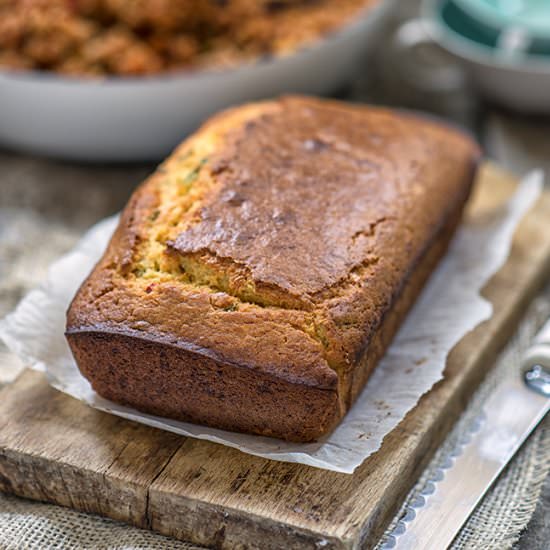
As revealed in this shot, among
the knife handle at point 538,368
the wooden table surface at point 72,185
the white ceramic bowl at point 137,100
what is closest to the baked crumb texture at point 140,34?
the white ceramic bowl at point 137,100

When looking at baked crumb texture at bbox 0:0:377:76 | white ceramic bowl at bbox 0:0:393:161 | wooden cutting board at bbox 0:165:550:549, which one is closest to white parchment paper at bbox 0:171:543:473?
wooden cutting board at bbox 0:165:550:549

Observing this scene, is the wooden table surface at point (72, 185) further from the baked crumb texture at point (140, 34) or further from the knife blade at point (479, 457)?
the knife blade at point (479, 457)

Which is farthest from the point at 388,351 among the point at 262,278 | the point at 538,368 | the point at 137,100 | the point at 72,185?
the point at 72,185

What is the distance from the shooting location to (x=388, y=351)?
2105 mm

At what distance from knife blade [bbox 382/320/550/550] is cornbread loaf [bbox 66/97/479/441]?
9.4 inches

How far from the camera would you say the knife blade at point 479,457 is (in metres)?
1.73

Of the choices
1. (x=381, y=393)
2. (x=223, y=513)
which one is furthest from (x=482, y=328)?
(x=223, y=513)

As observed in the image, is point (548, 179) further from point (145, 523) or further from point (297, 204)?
point (145, 523)

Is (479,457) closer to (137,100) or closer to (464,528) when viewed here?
(464,528)

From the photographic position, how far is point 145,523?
1807 mm

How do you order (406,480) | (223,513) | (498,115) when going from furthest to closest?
(498,115) < (406,480) < (223,513)

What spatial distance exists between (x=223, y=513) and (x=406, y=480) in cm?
38

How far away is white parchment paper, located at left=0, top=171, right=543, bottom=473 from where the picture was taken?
184 centimetres

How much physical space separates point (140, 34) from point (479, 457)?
1.67 m
